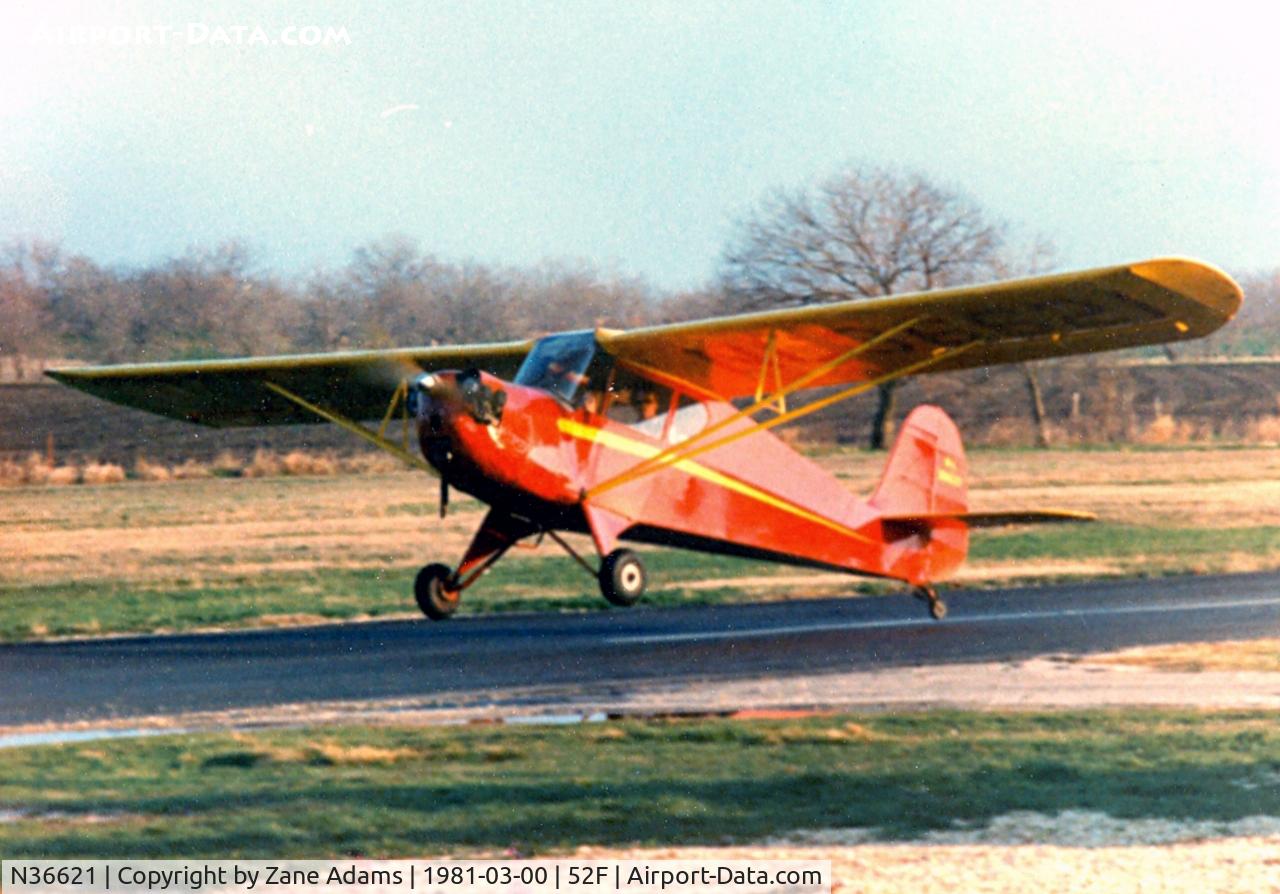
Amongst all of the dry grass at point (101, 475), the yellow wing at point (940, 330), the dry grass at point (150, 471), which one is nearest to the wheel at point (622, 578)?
the yellow wing at point (940, 330)

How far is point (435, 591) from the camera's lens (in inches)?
486

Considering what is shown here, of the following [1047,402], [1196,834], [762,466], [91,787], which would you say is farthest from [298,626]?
[1047,402]

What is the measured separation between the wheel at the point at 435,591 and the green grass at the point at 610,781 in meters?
0.87

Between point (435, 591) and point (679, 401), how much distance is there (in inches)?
118

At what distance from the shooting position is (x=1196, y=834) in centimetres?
906

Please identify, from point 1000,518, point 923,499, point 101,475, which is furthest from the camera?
point 101,475

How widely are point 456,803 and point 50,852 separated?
2.22 metres

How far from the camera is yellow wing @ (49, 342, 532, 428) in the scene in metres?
15.6

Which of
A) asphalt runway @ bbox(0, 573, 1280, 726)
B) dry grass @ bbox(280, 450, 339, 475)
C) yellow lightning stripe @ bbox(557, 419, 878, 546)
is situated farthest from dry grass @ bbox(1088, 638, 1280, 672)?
dry grass @ bbox(280, 450, 339, 475)

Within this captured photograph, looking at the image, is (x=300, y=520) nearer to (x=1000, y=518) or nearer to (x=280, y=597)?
(x=280, y=597)

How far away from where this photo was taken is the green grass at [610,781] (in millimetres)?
9070

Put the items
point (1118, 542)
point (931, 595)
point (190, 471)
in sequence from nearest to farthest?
point (931, 595), point (190, 471), point (1118, 542)

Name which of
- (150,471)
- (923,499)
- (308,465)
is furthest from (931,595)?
(150,471)

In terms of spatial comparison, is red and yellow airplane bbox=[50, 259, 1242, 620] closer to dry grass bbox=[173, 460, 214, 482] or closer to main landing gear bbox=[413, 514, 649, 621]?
main landing gear bbox=[413, 514, 649, 621]
